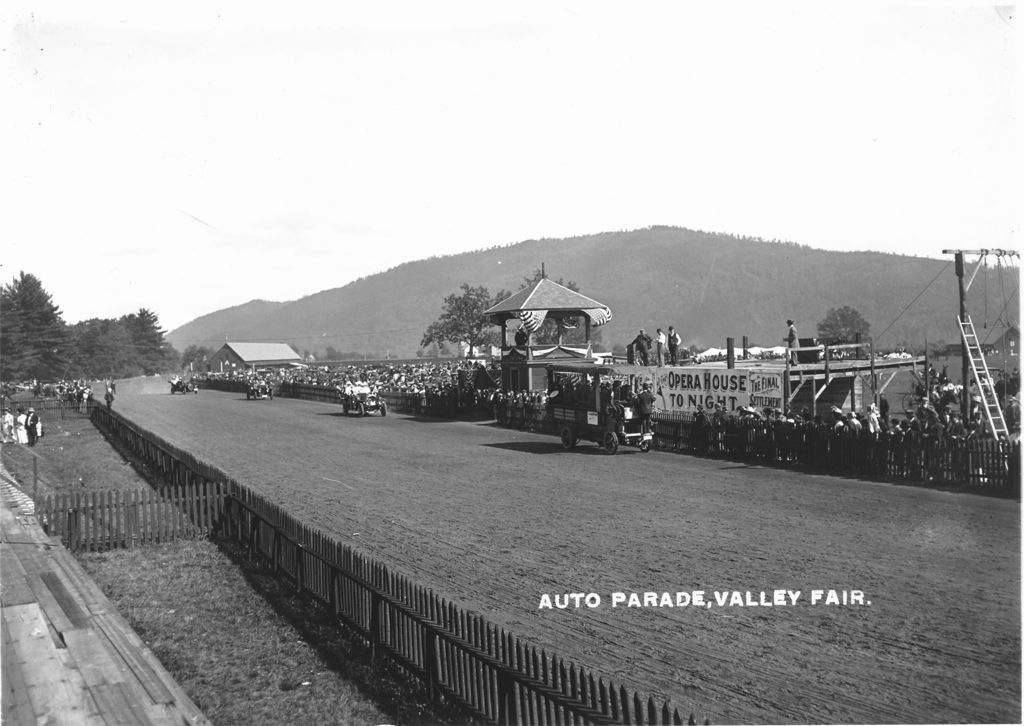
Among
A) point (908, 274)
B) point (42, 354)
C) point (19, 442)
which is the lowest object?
point (19, 442)

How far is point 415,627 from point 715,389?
60.0ft

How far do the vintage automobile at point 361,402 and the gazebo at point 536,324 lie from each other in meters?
8.13

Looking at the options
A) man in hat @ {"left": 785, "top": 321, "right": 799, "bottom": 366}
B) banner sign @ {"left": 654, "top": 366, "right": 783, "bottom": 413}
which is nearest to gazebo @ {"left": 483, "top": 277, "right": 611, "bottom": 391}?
banner sign @ {"left": 654, "top": 366, "right": 783, "bottom": 413}

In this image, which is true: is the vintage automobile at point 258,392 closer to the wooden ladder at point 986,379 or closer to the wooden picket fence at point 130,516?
the wooden picket fence at point 130,516

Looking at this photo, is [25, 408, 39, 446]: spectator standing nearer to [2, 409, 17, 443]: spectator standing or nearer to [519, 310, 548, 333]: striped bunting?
[2, 409, 17, 443]: spectator standing

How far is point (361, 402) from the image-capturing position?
4169cm

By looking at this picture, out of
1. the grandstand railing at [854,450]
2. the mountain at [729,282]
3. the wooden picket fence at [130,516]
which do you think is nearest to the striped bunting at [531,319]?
the grandstand railing at [854,450]

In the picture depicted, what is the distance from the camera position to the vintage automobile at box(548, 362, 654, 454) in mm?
23047

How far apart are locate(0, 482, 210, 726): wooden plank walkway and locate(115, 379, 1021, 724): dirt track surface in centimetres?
358

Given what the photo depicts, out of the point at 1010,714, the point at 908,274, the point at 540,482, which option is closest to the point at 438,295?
the point at 908,274

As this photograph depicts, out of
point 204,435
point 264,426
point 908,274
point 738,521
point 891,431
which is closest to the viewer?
point 738,521

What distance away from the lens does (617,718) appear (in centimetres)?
515

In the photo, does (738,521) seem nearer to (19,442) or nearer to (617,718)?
(617,718)

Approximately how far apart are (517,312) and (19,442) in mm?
22443
